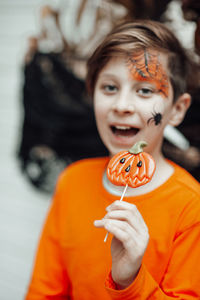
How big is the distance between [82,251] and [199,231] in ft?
1.65

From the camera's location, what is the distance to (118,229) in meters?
0.87

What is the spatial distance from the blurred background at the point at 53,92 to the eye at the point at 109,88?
0.48 m

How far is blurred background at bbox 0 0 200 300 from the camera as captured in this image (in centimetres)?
163

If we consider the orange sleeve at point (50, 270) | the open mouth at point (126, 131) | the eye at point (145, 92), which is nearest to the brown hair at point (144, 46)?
the eye at point (145, 92)

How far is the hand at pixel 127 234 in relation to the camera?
0.88 m

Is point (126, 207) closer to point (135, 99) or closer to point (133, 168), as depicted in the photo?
point (133, 168)

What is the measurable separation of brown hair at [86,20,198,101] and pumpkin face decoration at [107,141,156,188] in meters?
0.39

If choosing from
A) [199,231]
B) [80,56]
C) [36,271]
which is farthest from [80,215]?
[80,56]

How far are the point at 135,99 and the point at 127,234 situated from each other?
529 millimetres

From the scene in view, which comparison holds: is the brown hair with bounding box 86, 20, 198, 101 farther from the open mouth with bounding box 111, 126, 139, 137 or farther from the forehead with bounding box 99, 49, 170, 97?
the open mouth with bounding box 111, 126, 139, 137

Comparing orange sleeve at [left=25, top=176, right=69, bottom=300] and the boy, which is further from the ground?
the boy

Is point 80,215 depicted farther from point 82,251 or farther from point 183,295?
point 183,295

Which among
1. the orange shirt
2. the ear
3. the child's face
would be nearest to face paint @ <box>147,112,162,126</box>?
the child's face

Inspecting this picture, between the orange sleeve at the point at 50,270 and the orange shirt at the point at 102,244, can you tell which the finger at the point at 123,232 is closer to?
the orange shirt at the point at 102,244
